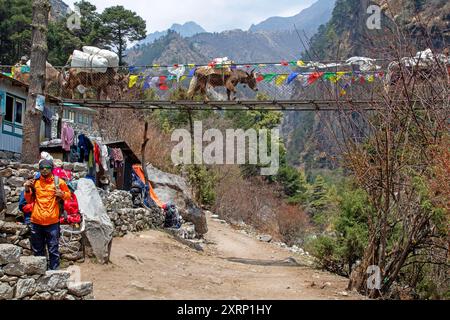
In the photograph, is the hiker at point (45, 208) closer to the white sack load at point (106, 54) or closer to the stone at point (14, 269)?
the stone at point (14, 269)

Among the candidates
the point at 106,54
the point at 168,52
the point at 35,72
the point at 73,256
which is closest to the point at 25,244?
the point at 73,256

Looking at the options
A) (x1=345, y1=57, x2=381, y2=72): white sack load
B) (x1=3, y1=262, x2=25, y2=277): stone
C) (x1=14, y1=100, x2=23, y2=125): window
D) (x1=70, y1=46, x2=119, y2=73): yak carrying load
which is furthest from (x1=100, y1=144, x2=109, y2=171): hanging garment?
(x1=3, y1=262, x2=25, y2=277): stone

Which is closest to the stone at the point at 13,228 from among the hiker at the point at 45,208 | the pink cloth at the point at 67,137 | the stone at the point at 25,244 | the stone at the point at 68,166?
the stone at the point at 25,244

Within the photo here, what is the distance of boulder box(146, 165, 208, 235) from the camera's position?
19.8 metres

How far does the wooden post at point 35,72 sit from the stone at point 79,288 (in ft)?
20.2

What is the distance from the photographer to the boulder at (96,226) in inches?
390

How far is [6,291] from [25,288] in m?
0.22

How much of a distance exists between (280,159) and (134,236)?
2882 centimetres

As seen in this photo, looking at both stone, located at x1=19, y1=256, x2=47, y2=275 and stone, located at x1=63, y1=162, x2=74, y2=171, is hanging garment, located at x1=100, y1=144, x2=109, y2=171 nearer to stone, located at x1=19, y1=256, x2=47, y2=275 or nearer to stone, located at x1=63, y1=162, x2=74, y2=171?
stone, located at x1=63, y1=162, x2=74, y2=171

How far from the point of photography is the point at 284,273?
1293 cm

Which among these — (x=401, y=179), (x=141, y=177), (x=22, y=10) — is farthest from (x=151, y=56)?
(x=401, y=179)

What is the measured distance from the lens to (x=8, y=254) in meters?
6.62

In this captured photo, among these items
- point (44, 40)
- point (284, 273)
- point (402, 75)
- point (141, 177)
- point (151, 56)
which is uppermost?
point (151, 56)

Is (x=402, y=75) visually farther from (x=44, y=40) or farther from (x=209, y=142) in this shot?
(x=209, y=142)
